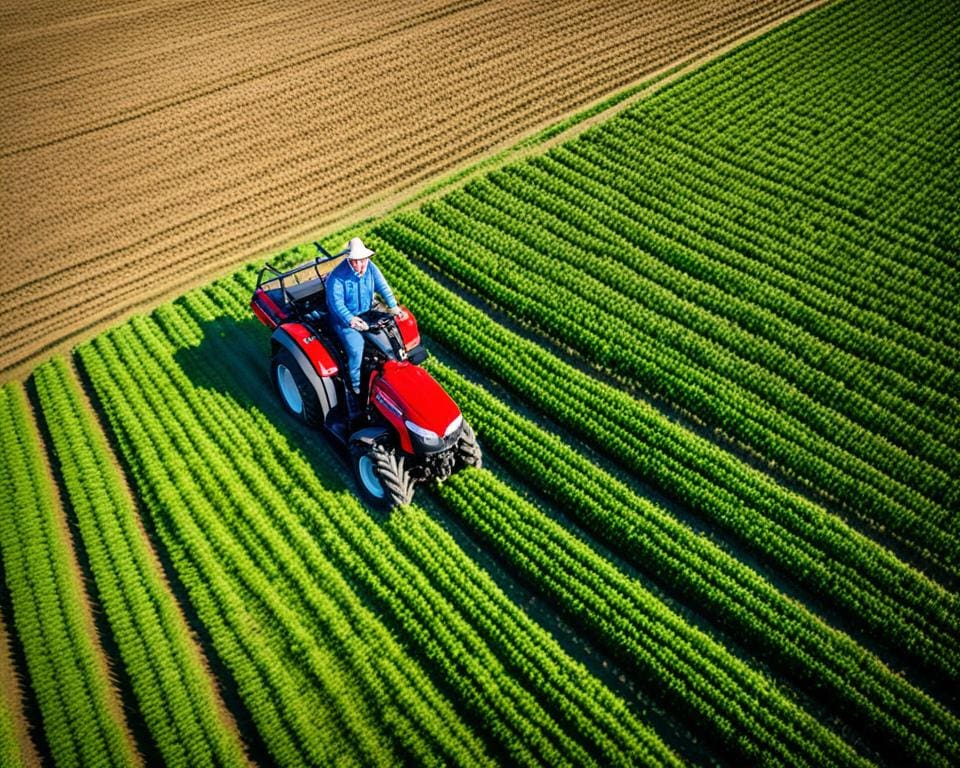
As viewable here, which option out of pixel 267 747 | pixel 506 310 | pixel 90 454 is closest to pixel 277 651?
pixel 267 747

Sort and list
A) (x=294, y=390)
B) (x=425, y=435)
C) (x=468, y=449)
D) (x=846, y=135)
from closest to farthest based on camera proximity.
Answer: (x=425, y=435) < (x=468, y=449) < (x=294, y=390) < (x=846, y=135)

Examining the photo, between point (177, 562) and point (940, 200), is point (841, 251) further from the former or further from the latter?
point (177, 562)

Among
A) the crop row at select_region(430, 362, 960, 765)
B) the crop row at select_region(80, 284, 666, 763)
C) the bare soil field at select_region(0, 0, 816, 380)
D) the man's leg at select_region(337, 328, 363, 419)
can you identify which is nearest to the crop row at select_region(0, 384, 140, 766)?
the crop row at select_region(80, 284, 666, 763)

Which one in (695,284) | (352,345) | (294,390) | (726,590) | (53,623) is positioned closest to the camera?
(53,623)

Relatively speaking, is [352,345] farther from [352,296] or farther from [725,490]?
[725,490]

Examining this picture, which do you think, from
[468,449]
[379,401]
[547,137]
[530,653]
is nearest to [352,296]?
[379,401]

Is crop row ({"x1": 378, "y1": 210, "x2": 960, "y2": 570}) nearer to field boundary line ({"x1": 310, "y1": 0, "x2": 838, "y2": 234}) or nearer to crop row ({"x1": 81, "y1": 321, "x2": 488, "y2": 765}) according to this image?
field boundary line ({"x1": 310, "y1": 0, "x2": 838, "y2": 234})
